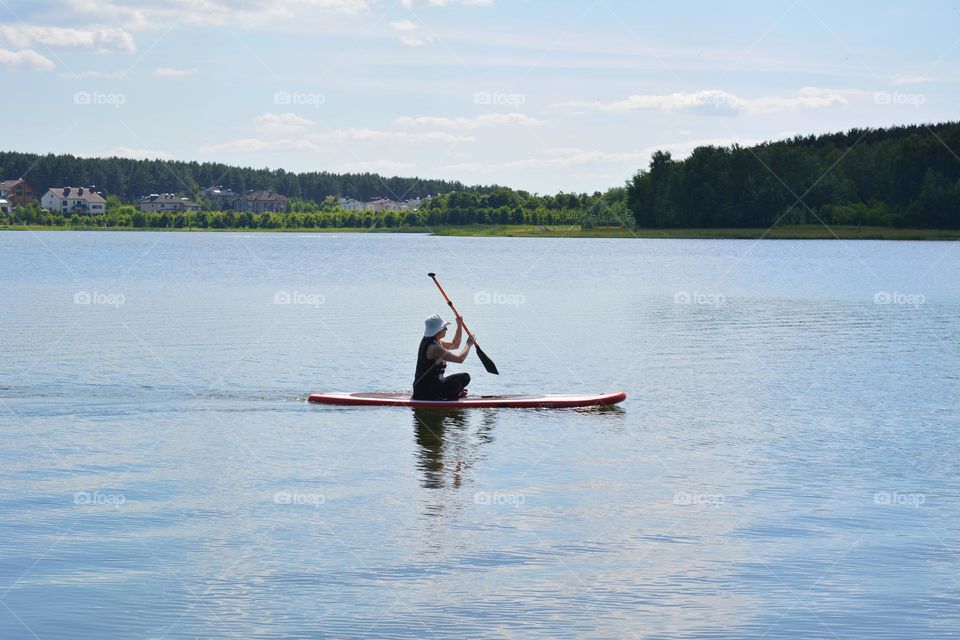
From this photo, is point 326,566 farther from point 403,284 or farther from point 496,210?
point 496,210

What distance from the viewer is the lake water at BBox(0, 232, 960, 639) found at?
33.7 feet

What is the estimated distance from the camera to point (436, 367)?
20.5 m

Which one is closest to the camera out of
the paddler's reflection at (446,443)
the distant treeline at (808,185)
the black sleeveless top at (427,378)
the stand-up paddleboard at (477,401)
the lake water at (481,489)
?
the lake water at (481,489)

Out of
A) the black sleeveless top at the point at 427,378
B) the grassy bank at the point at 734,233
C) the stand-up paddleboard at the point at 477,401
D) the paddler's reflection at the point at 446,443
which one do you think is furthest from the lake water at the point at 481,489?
the grassy bank at the point at 734,233

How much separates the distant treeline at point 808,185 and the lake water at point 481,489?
357ft

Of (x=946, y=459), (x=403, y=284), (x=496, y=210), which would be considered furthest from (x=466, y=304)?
(x=496, y=210)

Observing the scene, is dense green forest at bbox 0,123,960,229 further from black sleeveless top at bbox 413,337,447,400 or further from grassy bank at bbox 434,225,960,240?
black sleeveless top at bbox 413,337,447,400

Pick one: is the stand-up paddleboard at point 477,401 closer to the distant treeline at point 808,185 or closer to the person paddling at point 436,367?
the person paddling at point 436,367

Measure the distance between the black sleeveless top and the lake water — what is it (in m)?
0.55

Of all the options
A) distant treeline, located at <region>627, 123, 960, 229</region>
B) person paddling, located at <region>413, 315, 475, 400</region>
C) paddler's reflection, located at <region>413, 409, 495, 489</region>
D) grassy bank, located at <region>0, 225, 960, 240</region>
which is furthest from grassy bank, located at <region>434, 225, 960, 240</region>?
paddler's reflection, located at <region>413, 409, 495, 489</region>

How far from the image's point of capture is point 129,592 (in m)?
10.5

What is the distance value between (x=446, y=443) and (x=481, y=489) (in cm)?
322

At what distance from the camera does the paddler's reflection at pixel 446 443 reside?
50.8 feet

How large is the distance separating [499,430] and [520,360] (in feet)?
32.6
